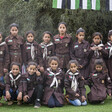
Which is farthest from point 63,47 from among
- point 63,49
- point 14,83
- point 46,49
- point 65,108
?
point 65,108

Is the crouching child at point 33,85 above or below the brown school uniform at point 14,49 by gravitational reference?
below

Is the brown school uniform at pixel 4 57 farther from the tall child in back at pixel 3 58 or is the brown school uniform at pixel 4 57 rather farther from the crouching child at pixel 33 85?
the crouching child at pixel 33 85

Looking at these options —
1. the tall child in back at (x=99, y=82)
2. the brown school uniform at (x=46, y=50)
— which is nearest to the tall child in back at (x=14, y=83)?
the brown school uniform at (x=46, y=50)

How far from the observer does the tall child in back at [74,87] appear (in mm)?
5586

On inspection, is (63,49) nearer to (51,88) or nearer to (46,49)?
(46,49)

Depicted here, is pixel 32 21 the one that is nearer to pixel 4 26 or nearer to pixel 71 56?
pixel 4 26

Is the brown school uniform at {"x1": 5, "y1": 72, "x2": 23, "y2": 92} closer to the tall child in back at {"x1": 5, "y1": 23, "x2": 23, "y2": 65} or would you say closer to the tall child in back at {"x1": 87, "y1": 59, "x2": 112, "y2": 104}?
the tall child in back at {"x1": 5, "y1": 23, "x2": 23, "y2": 65}

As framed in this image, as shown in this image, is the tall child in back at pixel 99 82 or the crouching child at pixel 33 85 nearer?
the crouching child at pixel 33 85

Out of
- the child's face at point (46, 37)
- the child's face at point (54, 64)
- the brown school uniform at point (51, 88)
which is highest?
the child's face at point (46, 37)

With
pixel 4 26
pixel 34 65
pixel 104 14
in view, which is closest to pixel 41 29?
pixel 4 26

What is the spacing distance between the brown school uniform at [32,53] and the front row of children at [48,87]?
2.73 ft

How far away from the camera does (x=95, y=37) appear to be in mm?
6426

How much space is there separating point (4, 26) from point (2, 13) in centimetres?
57

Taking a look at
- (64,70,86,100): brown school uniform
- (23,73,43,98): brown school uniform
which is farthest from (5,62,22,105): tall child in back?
(64,70,86,100): brown school uniform
